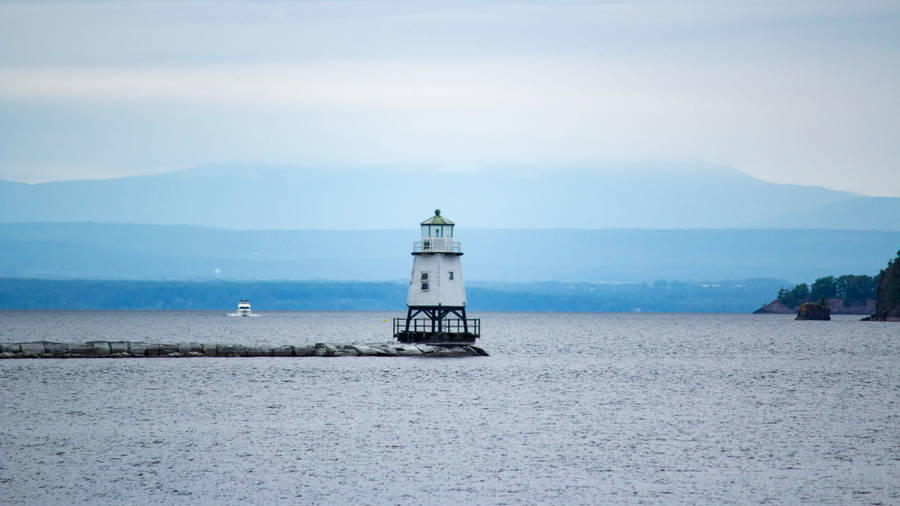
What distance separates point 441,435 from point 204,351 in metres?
46.6

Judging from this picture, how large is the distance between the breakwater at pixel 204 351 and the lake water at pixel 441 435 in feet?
6.67

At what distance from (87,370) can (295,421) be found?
3523 centimetres

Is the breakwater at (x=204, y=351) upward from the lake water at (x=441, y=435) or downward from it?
upward

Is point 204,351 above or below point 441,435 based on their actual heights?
above

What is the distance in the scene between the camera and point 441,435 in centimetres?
4756

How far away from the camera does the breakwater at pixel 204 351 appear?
88000 mm

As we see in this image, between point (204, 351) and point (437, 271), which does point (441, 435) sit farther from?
point (204, 351)

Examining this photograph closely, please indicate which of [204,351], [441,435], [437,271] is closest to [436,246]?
[437,271]

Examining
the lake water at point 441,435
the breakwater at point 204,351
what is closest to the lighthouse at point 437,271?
the lake water at point 441,435

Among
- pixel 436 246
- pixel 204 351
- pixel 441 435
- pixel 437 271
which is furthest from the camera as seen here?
pixel 204 351

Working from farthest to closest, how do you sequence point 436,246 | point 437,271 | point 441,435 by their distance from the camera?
1. point 437,271
2. point 436,246
3. point 441,435

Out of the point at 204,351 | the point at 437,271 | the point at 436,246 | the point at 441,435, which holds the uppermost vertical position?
the point at 436,246

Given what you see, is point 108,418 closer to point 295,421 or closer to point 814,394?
point 295,421

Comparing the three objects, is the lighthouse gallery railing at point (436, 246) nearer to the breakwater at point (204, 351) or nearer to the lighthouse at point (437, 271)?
the lighthouse at point (437, 271)
